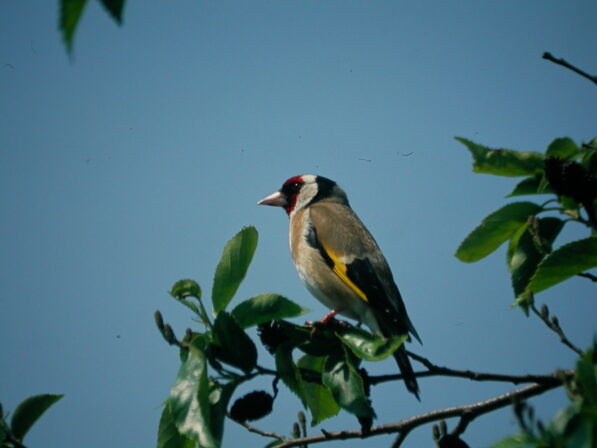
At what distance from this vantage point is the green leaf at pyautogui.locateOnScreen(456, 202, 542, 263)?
230 centimetres

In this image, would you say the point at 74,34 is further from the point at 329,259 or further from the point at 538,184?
the point at 329,259

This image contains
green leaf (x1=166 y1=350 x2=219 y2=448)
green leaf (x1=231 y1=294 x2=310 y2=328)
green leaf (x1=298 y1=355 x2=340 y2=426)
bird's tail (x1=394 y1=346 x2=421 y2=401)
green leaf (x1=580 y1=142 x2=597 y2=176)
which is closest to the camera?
green leaf (x1=166 y1=350 x2=219 y2=448)

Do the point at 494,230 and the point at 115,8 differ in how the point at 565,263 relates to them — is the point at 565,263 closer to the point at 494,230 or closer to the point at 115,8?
the point at 494,230

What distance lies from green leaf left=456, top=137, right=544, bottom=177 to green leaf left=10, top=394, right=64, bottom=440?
1993mm

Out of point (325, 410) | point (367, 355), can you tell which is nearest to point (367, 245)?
point (325, 410)

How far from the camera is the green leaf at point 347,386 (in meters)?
2.11

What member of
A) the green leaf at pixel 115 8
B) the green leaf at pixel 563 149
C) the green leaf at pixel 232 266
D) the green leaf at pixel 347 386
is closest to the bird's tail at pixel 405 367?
the green leaf at pixel 347 386

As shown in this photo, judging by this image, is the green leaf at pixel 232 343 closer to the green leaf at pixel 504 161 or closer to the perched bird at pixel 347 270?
the perched bird at pixel 347 270

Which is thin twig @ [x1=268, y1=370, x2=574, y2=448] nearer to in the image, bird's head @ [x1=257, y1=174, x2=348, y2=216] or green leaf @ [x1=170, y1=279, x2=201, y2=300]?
green leaf @ [x1=170, y1=279, x2=201, y2=300]

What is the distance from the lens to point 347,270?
12.4 ft

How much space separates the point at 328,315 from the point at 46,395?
6.00 ft

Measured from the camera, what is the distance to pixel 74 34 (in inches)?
30.6

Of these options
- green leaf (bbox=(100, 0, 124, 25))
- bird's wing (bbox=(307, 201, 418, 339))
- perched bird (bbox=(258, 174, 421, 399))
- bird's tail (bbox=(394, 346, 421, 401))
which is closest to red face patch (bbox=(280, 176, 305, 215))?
perched bird (bbox=(258, 174, 421, 399))

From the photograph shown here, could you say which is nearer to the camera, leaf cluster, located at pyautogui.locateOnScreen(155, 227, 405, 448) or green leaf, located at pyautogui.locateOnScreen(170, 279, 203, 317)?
leaf cluster, located at pyautogui.locateOnScreen(155, 227, 405, 448)
